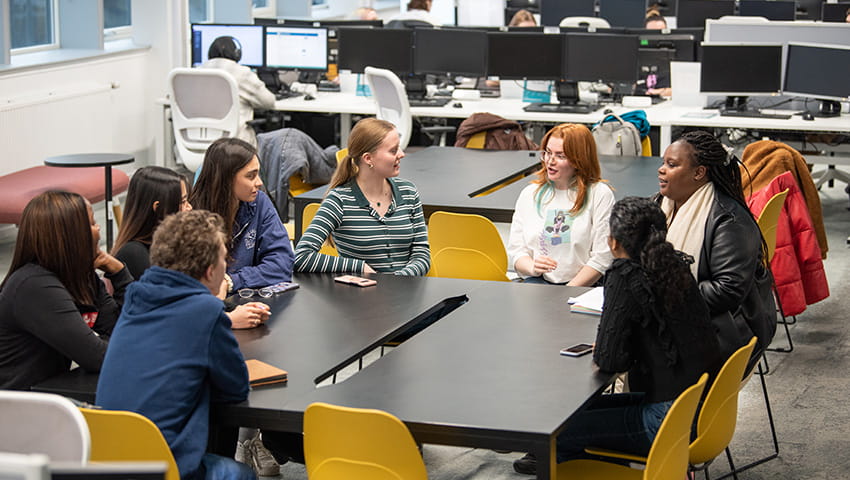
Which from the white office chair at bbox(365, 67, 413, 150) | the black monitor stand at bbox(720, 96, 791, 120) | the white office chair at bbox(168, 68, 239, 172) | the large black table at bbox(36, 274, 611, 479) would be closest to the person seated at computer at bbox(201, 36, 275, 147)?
the white office chair at bbox(168, 68, 239, 172)

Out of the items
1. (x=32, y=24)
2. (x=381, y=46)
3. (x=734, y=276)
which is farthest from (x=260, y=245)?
(x=32, y=24)

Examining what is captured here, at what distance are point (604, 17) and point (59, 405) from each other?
34.8ft

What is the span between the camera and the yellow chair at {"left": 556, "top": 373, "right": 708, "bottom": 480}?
238 centimetres

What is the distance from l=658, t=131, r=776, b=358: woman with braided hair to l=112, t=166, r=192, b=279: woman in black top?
58.8 inches

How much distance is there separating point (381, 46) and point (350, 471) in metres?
6.21

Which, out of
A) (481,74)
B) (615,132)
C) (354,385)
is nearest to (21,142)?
(481,74)

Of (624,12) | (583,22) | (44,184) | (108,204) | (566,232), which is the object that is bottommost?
(108,204)

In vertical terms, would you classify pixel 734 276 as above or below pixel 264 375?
above

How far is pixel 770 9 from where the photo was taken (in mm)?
10875

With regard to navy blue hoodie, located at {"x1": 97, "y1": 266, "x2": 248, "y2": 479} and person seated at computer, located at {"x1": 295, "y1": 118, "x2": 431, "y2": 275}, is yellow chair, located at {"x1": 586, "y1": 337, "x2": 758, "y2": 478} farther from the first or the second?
person seated at computer, located at {"x1": 295, "y1": 118, "x2": 431, "y2": 275}

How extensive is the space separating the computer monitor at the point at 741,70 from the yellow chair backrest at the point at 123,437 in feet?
18.9

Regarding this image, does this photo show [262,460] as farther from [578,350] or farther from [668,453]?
[668,453]

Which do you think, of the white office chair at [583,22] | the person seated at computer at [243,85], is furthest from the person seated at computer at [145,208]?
the white office chair at [583,22]

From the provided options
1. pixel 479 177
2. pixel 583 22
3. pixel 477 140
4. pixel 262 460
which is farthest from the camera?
pixel 583 22
